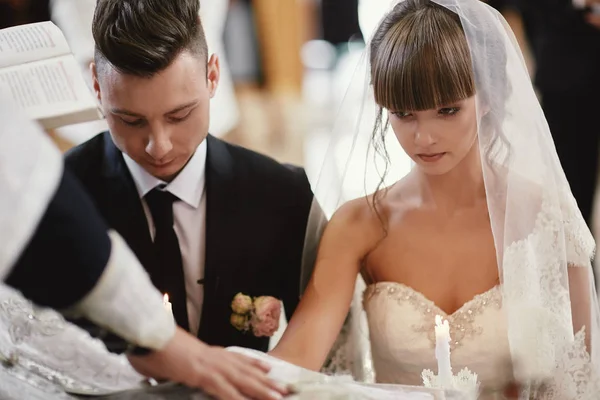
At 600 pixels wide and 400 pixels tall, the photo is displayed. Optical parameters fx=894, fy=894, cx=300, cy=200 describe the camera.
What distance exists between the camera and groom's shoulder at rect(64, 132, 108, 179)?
6.79 ft

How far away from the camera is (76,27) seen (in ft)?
10.2

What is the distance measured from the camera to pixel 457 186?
83.6 inches

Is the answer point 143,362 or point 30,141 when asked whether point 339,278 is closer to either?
point 143,362

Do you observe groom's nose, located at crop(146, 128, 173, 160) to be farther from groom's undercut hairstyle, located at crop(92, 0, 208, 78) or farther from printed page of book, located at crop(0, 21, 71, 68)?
printed page of book, located at crop(0, 21, 71, 68)

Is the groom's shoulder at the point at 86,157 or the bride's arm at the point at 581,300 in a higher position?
the groom's shoulder at the point at 86,157

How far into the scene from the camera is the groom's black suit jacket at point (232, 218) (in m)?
2.05

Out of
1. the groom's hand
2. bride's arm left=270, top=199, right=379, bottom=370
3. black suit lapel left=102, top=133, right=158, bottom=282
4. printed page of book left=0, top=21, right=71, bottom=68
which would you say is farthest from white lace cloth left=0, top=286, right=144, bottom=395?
printed page of book left=0, top=21, right=71, bottom=68

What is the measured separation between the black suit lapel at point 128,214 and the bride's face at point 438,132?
24.1 inches

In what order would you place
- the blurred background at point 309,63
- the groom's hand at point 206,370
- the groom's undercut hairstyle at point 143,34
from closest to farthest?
the groom's hand at point 206,370 < the groom's undercut hairstyle at point 143,34 < the blurred background at point 309,63

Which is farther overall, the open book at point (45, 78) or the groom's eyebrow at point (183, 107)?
the open book at point (45, 78)

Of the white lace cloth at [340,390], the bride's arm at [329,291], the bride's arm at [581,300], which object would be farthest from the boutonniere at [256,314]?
the bride's arm at [581,300]

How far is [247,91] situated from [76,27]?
14.6 ft

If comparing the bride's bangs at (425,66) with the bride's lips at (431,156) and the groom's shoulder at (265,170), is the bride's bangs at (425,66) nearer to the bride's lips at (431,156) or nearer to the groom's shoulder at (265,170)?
the bride's lips at (431,156)

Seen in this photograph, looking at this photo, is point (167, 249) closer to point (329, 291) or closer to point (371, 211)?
point (329, 291)
